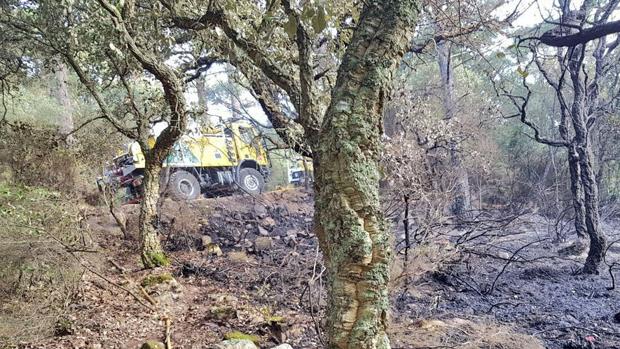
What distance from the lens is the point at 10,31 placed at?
15.7 ft

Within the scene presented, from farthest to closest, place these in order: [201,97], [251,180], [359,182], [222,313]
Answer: [251,180] < [201,97] < [222,313] < [359,182]

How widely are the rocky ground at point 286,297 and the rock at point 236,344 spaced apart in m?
0.02

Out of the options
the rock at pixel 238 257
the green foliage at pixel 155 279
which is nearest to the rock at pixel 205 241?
the rock at pixel 238 257

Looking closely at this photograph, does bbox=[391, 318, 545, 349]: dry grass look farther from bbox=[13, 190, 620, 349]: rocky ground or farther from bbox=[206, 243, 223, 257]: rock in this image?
bbox=[206, 243, 223, 257]: rock

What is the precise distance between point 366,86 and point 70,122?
9.14 meters

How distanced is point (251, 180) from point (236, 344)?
28.4 ft

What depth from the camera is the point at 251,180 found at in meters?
11.8

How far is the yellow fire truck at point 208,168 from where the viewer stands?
29.3 feet

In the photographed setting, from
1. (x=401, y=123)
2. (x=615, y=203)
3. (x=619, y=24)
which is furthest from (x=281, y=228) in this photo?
(x=615, y=203)

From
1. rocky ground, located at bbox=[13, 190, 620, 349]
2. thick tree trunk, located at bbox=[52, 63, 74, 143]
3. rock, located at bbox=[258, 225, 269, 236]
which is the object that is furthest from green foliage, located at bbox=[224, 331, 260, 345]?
thick tree trunk, located at bbox=[52, 63, 74, 143]

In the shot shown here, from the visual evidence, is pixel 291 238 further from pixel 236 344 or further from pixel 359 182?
pixel 359 182

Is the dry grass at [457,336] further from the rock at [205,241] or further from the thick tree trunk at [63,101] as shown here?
the thick tree trunk at [63,101]

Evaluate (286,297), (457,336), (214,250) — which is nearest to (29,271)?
(286,297)

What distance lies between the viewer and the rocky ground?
370 centimetres
